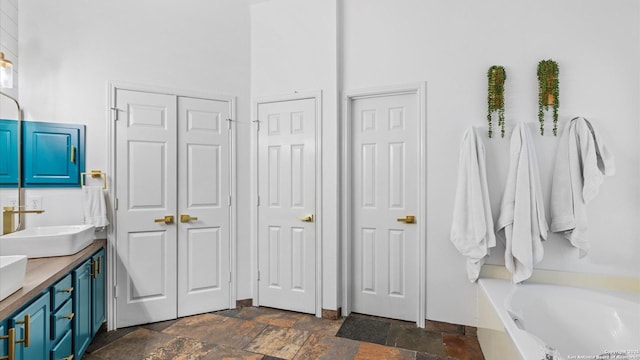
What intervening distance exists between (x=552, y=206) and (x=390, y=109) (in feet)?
4.79

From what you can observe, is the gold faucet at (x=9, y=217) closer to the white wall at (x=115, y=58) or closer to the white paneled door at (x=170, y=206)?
the white wall at (x=115, y=58)

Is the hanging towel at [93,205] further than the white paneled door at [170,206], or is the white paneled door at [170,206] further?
the white paneled door at [170,206]

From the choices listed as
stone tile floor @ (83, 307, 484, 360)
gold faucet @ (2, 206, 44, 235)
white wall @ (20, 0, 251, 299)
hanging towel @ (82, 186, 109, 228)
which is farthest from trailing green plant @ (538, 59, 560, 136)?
gold faucet @ (2, 206, 44, 235)

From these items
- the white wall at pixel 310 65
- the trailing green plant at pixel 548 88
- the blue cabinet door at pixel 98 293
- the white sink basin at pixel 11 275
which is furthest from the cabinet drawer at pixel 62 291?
the trailing green plant at pixel 548 88

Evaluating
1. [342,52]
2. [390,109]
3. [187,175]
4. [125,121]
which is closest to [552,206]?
[390,109]

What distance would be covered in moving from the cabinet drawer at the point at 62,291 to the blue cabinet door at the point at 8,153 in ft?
3.01

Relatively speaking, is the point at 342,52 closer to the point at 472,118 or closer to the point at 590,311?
the point at 472,118

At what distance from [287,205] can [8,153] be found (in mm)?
2120

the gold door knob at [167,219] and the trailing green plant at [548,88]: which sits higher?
the trailing green plant at [548,88]

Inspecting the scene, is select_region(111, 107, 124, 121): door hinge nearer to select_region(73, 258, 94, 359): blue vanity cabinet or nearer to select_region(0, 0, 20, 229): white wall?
select_region(0, 0, 20, 229): white wall

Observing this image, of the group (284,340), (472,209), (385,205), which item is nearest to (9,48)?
(284,340)

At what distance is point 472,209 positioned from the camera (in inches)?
91.4

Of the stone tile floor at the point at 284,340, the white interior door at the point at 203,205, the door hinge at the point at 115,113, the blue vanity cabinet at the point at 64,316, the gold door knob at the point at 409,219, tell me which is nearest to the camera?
the blue vanity cabinet at the point at 64,316

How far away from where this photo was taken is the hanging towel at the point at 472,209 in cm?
229
